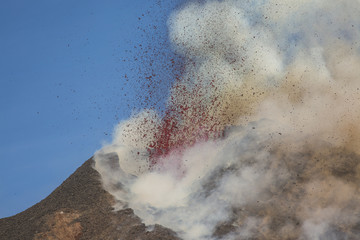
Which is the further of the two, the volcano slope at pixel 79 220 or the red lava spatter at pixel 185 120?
the red lava spatter at pixel 185 120

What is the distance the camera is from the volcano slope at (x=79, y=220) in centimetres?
1316

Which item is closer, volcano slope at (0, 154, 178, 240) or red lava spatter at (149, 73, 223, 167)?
volcano slope at (0, 154, 178, 240)

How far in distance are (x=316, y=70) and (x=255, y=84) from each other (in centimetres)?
286

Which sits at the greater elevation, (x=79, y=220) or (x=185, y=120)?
(x=185, y=120)

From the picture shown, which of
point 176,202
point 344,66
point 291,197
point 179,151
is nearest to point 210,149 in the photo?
point 179,151

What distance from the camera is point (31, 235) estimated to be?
44.4ft

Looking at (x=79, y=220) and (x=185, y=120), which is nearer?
(x=79, y=220)

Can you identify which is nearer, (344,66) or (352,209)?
(352,209)

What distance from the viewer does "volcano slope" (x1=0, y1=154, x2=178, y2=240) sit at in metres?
13.2

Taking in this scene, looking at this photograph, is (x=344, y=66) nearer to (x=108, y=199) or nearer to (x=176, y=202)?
(x=176, y=202)

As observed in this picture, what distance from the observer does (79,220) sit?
14.0 metres

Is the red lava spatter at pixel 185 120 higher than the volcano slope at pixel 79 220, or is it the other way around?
the red lava spatter at pixel 185 120

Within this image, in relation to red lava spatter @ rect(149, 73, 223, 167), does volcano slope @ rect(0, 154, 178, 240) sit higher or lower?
lower

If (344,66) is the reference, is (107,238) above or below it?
below
